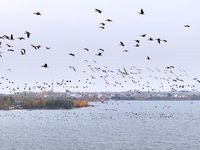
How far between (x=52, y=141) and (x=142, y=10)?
2984 inches

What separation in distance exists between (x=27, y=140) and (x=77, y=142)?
16.6m

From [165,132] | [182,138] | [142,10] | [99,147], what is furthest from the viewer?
[165,132]

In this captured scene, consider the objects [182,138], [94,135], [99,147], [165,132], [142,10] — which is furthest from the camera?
[165,132]

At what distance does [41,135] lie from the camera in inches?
4867

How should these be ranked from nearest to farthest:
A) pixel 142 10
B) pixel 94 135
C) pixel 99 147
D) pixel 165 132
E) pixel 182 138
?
pixel 142 10 → pixel 99 147 → pixel 182 138 → pixel 94 135 → pixel 165 132

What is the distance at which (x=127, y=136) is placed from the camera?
120 meters

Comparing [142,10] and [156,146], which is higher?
[142,10]

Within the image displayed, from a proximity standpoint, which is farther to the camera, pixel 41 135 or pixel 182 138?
pixel 41 135

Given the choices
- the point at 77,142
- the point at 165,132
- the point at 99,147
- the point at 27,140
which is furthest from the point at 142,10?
the point at 165,132

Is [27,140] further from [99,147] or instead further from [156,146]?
[156,146]

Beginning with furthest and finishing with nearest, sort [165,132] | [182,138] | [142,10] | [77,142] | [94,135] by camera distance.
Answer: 1. [165,132]
2. [94,135]
3. [182,138]
4. [77,142]
5. [142,10]

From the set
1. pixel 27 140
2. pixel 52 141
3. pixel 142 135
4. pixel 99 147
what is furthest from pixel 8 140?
pixel 142 135

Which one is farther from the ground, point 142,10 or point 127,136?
point 142,10

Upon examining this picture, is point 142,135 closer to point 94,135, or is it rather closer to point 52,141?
point 94,135
